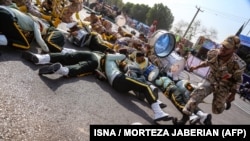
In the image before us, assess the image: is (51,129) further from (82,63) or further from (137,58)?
(137,58)

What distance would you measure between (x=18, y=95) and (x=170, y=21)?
207 feet

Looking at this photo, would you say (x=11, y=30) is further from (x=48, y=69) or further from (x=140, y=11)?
(x=140, y=11)

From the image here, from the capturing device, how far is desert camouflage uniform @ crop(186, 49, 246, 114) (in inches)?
173

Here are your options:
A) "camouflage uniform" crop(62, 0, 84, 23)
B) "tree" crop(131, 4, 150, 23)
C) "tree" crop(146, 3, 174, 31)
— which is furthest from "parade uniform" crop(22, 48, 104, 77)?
"tree" crop(131, 4, 150, 23)

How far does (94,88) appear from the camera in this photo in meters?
4.70

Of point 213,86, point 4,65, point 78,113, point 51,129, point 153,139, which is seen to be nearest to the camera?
point 51,129

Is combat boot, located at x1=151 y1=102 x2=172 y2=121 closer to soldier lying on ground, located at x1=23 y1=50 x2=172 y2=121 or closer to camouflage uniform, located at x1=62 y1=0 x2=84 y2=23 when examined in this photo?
soldier lying on ground, located at x1=23 y1=50 x2=172 y2=121

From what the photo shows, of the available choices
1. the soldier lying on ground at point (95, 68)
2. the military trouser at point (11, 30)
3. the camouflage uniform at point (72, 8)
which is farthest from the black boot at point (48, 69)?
the camouflage uniform at point (72, 8)

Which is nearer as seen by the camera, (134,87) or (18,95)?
(18,95)

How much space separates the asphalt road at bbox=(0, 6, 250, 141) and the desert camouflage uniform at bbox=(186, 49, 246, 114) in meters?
0.72

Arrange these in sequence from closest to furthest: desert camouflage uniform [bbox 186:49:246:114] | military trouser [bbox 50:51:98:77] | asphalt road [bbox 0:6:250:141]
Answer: asphalt road [bbox 0:6:250:141], desert camouflage uniform [bbox 186:49:246:114], military trouser [bbox 50:51:98:77]

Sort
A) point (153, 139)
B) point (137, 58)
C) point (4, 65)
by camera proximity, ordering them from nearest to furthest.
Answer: point (153, 139) < point (4, 65) < point (137, 58)

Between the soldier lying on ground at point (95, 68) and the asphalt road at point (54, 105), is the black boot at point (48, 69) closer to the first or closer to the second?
the soldier lying on ground at point (95, 68)

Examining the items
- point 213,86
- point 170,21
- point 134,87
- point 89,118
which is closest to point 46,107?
point 89,118
